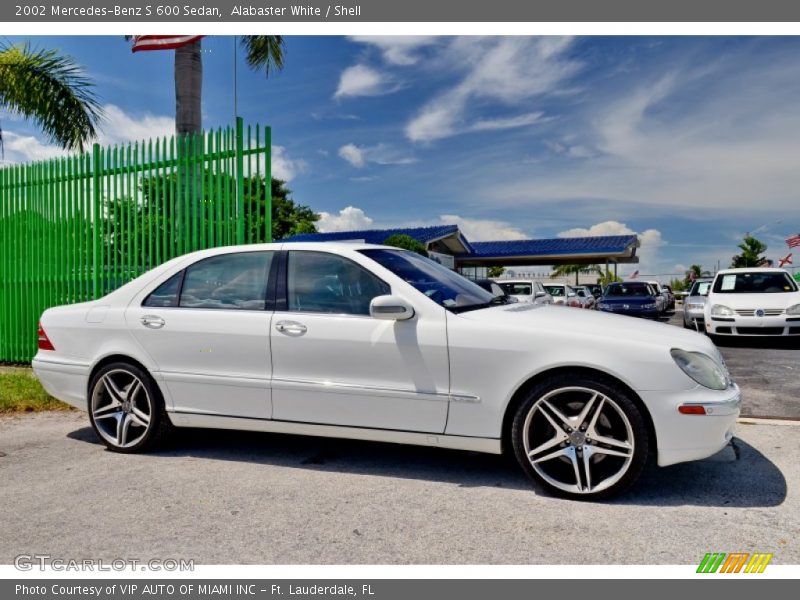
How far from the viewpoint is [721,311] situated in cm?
1092

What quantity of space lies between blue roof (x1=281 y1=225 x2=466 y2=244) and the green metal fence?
720 inches

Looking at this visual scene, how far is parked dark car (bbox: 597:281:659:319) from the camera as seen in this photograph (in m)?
18.2

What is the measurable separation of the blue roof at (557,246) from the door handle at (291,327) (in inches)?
1134

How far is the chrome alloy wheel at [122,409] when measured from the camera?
4438 millimetres

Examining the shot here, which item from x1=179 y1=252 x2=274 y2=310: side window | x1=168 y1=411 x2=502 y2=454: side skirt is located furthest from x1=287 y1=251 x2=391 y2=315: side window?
x1=168 y1=411 x2=502 y2=454: side skirt

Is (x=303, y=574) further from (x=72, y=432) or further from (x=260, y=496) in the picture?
(x=72, y=432)

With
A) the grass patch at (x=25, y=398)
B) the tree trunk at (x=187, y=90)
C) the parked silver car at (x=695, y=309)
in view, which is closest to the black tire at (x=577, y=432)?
the grass patch at (x=25, y=398)

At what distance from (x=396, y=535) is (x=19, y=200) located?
29.0ft

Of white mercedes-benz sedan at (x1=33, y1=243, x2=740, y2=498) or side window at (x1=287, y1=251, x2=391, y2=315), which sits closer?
white mercedes-benz sedan at (x1=33, y1=243, x2=740, y2=498)

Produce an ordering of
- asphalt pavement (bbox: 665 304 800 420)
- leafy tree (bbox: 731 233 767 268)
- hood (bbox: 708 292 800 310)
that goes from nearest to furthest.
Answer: asphalt pavement (bbox: 665 304 800 420)
hood (bbox: 708 292 800 310)
leafy tree (bbox: 731 233 767 268)

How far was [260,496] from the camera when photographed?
3547 millimetres

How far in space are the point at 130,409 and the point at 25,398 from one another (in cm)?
274

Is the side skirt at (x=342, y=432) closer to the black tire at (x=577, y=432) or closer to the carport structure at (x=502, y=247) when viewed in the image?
the black tire at (x=577, y=432)

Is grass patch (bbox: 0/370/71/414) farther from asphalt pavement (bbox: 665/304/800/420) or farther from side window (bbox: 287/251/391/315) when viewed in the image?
asphalt pavement (bbox: 665/304/800/420)
